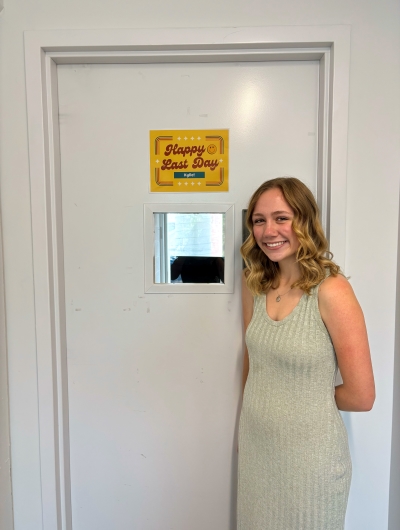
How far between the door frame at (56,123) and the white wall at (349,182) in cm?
3

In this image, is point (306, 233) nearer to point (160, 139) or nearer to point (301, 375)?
point (301, 375)

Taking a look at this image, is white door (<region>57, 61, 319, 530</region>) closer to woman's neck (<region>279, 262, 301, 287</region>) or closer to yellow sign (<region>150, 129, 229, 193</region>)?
yellow sign (<region>150, 129, 229, 193</region>)

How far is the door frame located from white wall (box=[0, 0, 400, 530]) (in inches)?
1.3

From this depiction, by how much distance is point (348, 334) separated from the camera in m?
0.74

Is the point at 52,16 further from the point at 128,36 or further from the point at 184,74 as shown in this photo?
the point at 184,74

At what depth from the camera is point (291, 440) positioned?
2.62ft

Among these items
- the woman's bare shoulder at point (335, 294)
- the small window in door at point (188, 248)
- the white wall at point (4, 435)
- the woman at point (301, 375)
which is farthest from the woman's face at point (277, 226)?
the white wall at point (4, 435)

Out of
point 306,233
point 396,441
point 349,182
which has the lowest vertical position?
point 396,441

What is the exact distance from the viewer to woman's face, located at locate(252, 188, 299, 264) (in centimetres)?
81

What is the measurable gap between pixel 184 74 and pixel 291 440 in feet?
3.70

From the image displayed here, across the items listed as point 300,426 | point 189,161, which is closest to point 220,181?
point 189,161

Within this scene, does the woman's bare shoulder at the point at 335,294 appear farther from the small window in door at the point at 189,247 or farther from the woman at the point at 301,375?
the small window in door at the point at 189,247

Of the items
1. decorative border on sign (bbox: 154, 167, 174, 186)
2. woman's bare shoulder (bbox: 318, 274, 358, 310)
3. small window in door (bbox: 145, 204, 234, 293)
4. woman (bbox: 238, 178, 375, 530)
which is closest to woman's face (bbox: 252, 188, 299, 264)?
woman (bbox: 238, 178, 375, 530)

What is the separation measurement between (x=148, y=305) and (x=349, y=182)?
77 centimetres
